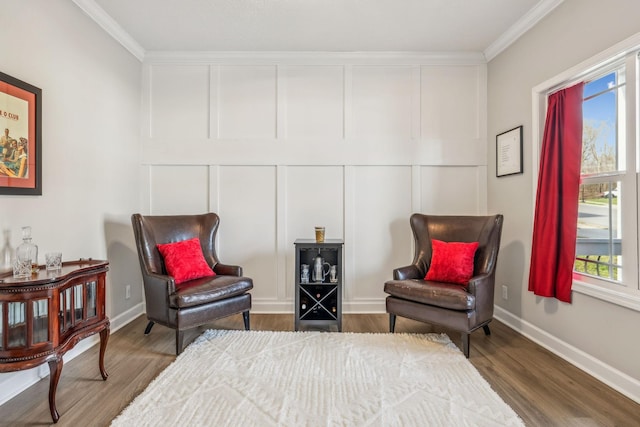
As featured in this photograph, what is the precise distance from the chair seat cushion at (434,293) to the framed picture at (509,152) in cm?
132

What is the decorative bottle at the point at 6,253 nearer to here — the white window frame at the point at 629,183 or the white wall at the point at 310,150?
the white wall at the point at 310,150

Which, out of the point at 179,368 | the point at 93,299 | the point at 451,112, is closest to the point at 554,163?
the point at 451,112

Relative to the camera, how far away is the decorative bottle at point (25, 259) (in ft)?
5.78

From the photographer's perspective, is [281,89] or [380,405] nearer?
[380,405]

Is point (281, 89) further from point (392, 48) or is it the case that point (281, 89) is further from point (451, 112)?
point (451, 112)

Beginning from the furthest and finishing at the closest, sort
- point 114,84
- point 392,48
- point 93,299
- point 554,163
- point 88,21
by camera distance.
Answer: point 392,48
point 114,84
point 88,21
point 554,163
point 93,299

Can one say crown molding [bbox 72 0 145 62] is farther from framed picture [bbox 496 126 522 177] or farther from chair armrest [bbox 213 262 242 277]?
framed picture [bbox 496 126 522 177]

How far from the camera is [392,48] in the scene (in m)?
3.37

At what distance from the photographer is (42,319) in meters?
1.66

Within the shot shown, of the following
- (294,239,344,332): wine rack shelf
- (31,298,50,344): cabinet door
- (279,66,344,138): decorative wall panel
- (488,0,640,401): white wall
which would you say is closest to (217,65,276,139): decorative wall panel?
(279,66,344,138): decorative wall panel

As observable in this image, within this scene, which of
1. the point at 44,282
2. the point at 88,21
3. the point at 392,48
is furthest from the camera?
the point at 392,48

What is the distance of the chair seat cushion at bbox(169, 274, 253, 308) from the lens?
2473mm

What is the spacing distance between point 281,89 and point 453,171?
212 centimetres

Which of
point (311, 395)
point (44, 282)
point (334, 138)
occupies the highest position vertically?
point (334, 138)
